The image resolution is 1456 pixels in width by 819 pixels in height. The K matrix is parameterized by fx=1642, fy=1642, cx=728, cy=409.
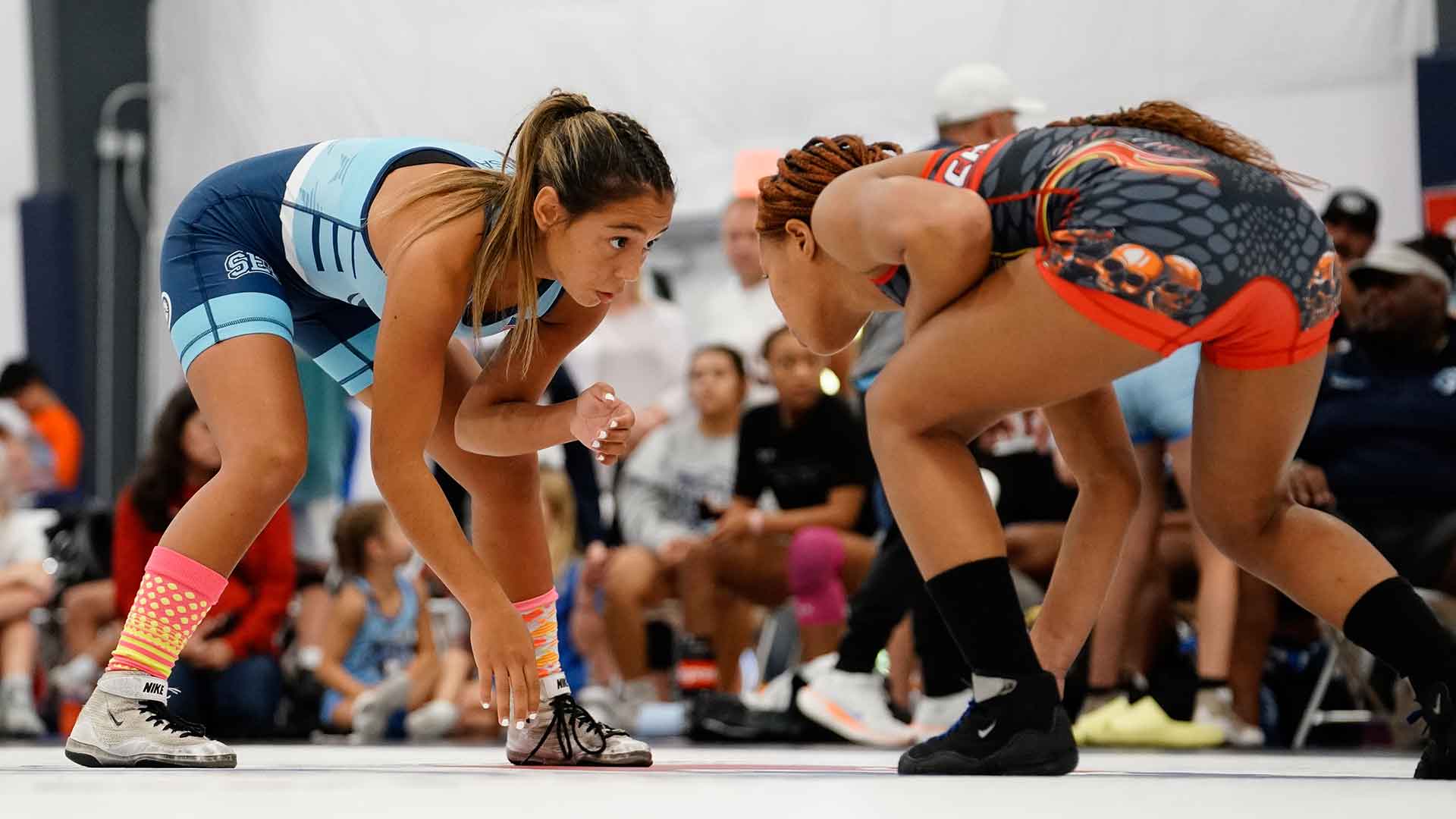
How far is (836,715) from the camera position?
3674 mm

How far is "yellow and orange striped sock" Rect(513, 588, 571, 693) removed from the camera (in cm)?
263

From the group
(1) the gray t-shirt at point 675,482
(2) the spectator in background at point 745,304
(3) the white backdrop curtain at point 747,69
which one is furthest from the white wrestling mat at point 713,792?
(3) the white backdrop curtain at point 747,69

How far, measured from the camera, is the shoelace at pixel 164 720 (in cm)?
240

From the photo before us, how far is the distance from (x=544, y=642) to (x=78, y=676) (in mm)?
3091

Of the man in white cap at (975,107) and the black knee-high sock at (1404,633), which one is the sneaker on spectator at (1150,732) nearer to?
the man in white cap at (975,107)

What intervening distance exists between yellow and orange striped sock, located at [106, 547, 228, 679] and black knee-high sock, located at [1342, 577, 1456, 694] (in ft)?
5.21

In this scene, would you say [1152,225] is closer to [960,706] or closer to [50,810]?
[50,810]

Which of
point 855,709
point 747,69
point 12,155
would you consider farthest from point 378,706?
point 12,155

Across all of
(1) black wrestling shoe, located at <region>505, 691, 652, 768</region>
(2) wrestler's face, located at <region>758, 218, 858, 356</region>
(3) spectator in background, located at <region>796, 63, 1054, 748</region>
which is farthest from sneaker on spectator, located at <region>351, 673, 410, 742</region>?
(2) wrestler's face, located at <region>758, 218, 858, 356</region>

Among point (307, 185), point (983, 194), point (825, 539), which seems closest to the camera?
point (983, 194)

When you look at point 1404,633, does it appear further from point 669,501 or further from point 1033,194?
point 669,501

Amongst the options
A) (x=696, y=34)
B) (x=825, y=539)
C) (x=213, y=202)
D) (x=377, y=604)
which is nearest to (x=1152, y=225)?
(x=213, y=202)

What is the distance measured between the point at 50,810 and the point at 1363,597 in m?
1.61

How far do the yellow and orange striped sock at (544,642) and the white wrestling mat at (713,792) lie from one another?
0.48 ft
